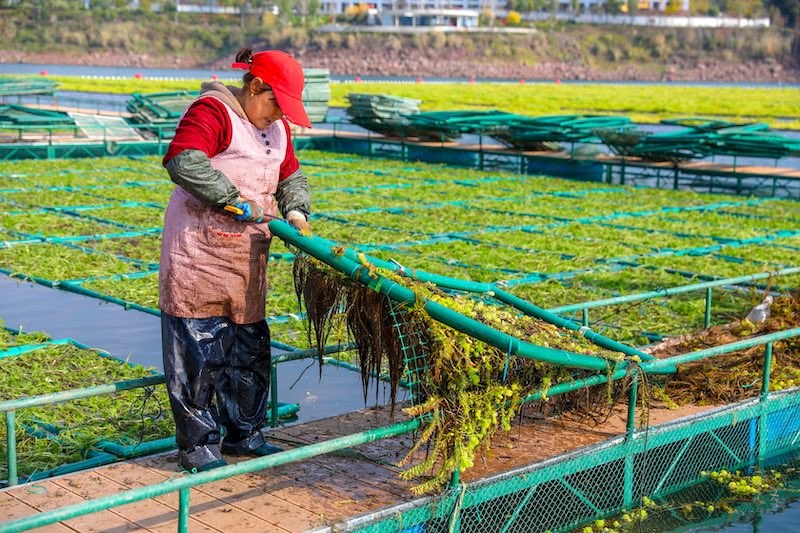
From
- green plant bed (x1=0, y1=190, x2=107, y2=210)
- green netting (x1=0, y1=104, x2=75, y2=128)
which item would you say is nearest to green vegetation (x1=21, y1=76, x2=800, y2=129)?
green netting (x1=0, y1=104, x2=75, y2=128)

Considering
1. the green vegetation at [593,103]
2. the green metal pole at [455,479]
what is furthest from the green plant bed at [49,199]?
the green vegetation at [593,103]

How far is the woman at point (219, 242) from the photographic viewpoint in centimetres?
514

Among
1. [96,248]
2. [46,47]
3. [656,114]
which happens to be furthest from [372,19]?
[96,248]

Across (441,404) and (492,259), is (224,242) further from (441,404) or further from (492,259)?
(492,259)

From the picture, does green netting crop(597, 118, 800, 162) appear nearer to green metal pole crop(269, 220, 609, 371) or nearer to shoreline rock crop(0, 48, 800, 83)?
green metal pole crop(269, 220, 609, 371)

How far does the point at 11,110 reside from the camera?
26.9m

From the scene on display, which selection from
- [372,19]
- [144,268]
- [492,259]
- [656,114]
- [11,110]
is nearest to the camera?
[144,268]

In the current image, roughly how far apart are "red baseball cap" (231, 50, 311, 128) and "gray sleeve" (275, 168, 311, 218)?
0.52 metres

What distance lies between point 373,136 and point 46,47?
10728 cm

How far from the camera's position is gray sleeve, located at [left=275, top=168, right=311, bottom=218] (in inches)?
222

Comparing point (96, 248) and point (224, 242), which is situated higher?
point (224, 242)

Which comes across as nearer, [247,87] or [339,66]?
[247,87]

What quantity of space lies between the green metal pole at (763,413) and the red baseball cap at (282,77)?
137 inches

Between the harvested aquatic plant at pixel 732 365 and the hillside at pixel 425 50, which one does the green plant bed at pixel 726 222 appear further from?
the hillside at pixel 425 50
